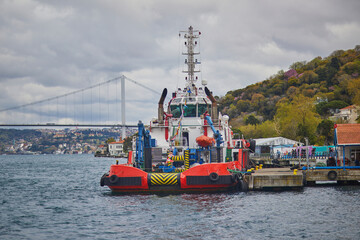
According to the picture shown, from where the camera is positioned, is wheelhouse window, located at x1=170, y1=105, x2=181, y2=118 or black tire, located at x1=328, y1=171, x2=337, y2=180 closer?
black tire, located at x1=328, y1=171, x2=337, y2=180

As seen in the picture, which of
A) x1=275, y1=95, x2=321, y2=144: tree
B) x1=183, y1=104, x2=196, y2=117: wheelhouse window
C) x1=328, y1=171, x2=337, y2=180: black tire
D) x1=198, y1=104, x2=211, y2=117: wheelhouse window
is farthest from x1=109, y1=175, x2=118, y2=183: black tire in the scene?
x1=275, y1=95, x2=321, y2=144: tree

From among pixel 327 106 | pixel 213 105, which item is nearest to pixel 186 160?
pixel 213 105

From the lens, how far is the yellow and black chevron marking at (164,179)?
26.4 m

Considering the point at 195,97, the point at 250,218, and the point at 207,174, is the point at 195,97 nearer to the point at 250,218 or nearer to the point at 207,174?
the point at 207,174

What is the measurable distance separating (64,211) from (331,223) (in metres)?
13.3

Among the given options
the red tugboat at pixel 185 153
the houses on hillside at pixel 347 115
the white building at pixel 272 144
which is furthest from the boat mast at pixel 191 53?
the houses on hillside at pixel 347 115

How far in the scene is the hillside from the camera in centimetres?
7306

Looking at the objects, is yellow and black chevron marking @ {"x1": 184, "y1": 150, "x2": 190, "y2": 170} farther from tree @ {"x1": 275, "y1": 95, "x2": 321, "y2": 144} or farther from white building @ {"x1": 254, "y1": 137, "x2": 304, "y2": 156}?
tree @ {"x1": 275, "y1": 95, "x2": 321, "y2": 144}

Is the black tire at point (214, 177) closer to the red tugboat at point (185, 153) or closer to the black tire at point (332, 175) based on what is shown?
the red tugboat at point (185, 153)

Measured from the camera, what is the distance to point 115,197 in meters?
27.6

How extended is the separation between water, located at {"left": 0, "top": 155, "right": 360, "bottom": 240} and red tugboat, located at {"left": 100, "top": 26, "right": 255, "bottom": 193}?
87cm

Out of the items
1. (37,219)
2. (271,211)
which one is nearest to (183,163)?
(271,211)

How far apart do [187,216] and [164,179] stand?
5556 millimetres

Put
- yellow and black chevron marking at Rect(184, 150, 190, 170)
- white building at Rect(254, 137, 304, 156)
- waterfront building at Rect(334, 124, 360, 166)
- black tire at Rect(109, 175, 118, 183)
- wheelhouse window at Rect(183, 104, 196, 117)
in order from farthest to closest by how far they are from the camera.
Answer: white building at Rect(254, 137, 304, 156) < wheelhouse window at Rect(183, 104, 196, 117) < waterfront building at Rect(334, 124, 360, 166) < yellow and black chevron marking at Rect(184, 150, 190, 170) < black tire at Rect(109, 175, 118, 183)
